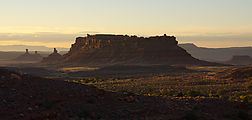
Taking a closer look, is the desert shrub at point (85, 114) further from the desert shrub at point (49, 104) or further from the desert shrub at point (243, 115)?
the desert shrub at point (243, 115)

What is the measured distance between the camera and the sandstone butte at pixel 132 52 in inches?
4808

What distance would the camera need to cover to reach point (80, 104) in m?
16.2

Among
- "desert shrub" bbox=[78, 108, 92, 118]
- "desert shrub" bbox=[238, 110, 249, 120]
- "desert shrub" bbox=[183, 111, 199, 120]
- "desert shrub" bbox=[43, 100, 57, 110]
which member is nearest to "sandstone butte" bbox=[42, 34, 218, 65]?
"desert shrub" bbox=[238, 110, 249, 120]

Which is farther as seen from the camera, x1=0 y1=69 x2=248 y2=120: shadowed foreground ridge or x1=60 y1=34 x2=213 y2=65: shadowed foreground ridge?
x1=60 y1=34 x2=213 y2=65: shadowed foreground ridge

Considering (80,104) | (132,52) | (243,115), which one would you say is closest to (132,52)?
(132,52)

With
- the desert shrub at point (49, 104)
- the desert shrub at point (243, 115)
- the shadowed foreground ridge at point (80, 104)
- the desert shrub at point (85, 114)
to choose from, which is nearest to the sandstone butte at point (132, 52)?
the shadowed foreground ridge at point (80, 104)

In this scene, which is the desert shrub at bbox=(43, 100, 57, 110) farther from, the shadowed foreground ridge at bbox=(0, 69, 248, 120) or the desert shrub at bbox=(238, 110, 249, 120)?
the desert shrub at bbox=(238, 110, 249, 120)

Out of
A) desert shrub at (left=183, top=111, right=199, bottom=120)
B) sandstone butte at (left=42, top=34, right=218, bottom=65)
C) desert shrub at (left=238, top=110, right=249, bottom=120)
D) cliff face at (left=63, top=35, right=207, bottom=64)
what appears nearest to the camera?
desert shrub at (left=183, top=111, right=199, bottom=120)

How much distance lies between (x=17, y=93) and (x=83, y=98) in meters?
3.56

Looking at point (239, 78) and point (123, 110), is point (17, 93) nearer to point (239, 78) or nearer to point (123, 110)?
point (123, 110)

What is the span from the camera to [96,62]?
13100 cm

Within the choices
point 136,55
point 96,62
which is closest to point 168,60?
point 136,55

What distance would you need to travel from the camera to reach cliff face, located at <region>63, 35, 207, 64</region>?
122m

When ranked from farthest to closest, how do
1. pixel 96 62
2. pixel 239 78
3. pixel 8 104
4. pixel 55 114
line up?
pixel 96 62
pixel 239 78
pixel 8 104
pixel 55 114
